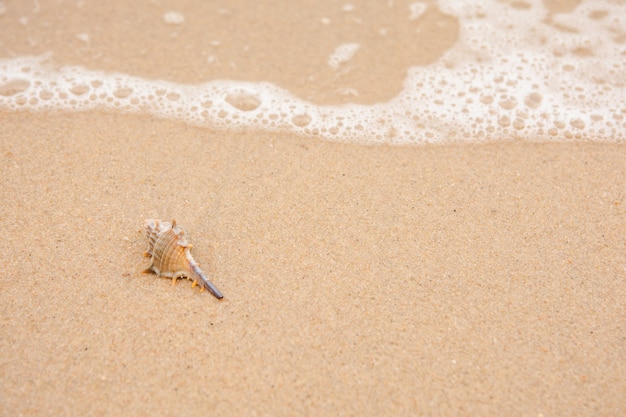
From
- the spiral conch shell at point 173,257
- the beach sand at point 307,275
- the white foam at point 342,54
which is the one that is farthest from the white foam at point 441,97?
the spiral conch shell at point 173,257

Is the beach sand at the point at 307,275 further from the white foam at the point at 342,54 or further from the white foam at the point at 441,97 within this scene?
the white foam at the point at 342,54

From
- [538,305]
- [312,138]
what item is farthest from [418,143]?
[538,305]

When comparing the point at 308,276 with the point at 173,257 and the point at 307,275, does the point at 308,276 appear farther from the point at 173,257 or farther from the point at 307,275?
the point at 173,257

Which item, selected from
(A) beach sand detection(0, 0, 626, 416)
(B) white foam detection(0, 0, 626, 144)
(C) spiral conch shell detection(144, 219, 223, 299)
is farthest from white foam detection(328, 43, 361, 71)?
(C) spiral conch shell detection(144, 219, 223, 299)

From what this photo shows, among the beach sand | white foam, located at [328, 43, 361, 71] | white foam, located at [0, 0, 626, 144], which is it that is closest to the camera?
the beach sand

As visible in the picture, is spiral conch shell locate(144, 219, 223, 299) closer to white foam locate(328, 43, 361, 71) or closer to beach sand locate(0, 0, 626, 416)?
beach sand locate(0, 0, 626, 416)

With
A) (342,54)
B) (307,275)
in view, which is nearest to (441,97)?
(342,54)

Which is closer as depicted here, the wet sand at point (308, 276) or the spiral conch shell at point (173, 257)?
the wet sand at point (308, 276)

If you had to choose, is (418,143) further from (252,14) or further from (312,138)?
(252,14)
